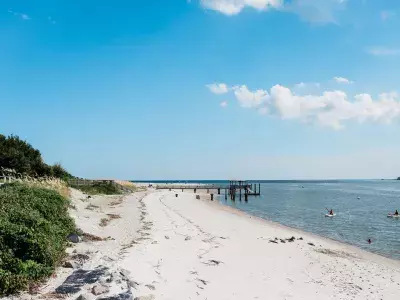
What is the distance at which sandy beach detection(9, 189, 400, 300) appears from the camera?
27.8ft

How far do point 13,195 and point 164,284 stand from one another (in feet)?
24.6

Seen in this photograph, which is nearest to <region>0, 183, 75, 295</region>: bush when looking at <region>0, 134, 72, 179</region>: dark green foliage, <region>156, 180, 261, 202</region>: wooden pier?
<region>0, 134, 72, 179</region>: dark green foliage

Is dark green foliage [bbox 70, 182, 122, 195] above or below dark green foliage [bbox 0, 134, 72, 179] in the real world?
below

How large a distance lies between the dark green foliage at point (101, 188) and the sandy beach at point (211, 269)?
1158 inches

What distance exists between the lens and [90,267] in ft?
30.0

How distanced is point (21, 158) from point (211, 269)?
1118 inches

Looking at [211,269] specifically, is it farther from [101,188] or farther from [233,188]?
[233,188]

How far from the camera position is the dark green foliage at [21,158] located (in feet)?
108

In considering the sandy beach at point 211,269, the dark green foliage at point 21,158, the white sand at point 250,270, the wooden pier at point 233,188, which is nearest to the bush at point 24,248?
the sandy beach at point 211,269

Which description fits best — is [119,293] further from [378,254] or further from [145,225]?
[378,254]

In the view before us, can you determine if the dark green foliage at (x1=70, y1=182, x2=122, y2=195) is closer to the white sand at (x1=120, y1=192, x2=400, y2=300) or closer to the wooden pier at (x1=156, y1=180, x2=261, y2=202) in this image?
the wooden pier at (x1=156, y1=180, x2=261, y2=202)

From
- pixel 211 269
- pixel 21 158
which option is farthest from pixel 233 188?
pixel 211 269

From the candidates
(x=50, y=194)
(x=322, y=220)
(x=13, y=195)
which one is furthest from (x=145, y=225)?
(x=322, y=220)

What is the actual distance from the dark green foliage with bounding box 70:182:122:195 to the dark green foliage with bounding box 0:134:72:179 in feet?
17.2
